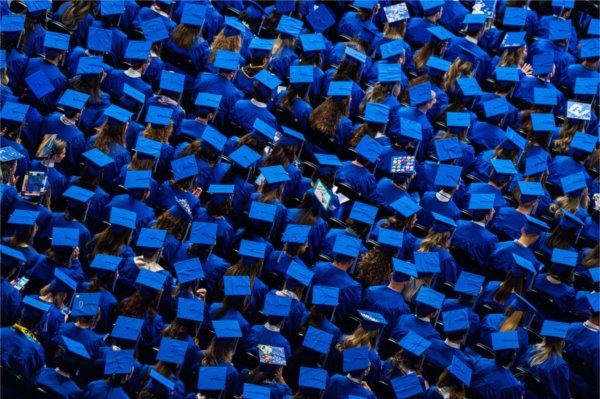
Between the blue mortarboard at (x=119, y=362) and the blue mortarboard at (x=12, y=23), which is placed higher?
the blue mortarboard at (x=12, y=23)

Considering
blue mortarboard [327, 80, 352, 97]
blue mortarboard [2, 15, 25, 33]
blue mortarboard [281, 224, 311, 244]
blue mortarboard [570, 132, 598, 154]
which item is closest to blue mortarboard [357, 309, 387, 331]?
blue mortarboard [281, 224, 311, 244]

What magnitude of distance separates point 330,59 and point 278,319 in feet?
8.89

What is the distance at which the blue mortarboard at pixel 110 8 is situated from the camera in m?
9.96

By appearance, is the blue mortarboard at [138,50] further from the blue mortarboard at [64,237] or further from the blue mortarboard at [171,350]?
the blue mortarboard at [171,350]

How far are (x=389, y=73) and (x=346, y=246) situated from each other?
1.76 meters

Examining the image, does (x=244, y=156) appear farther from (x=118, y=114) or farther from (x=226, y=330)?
(x=226, y=330)

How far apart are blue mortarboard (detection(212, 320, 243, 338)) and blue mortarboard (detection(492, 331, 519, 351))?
68.7 inches

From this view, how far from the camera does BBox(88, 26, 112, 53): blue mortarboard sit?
9.73m

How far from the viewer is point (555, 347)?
876 centimetres

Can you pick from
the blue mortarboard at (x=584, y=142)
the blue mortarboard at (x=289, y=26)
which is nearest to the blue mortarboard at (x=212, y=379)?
the blue mortarboard at (x=289, y=26)

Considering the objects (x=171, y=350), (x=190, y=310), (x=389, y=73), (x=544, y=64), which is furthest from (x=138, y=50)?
(x=544, y=64)

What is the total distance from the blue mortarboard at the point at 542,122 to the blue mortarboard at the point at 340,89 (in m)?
1.51

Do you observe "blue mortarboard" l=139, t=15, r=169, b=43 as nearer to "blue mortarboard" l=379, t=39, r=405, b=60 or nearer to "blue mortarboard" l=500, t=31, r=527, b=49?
"blue mortarboard" l=379, t=39, r=405, b=60

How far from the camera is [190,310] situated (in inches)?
329
